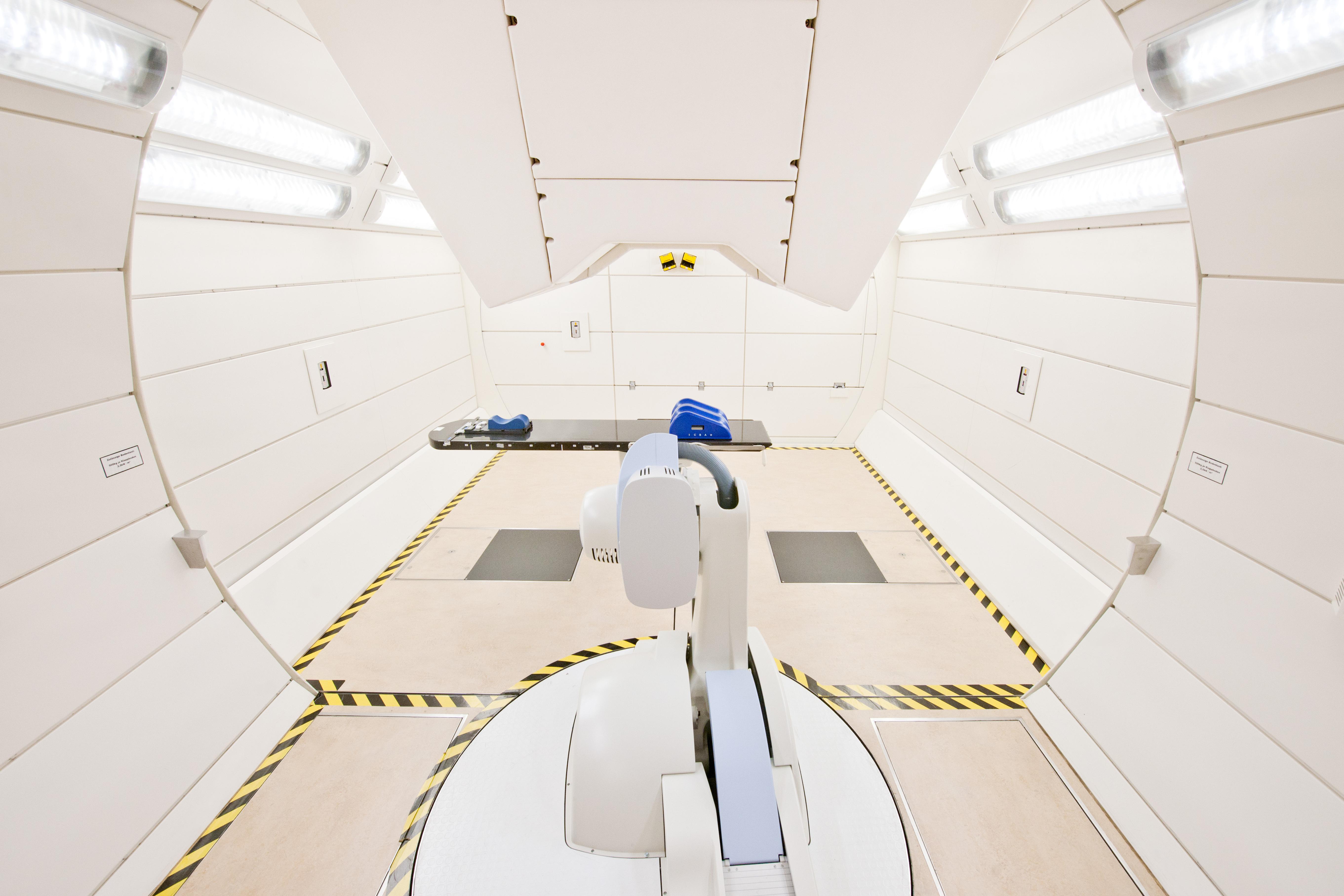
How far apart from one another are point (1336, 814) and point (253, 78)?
549 centimetres

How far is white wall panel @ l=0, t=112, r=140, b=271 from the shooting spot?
70.8 inches

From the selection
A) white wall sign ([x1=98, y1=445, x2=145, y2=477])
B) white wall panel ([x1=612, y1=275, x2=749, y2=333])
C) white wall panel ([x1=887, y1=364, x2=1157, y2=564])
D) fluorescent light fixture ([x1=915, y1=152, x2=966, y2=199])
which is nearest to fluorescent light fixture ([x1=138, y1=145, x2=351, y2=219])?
white wall sign ([x1=98, y1=445, x2=145, y2=477])

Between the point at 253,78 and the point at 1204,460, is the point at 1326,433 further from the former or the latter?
the point at 253,78

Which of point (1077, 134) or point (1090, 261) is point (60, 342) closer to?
point (1077, 134)

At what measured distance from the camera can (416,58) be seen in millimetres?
1454

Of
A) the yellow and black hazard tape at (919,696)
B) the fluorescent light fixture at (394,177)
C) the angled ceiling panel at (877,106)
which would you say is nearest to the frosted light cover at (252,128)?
the fluorescent light fixture at (394,177)

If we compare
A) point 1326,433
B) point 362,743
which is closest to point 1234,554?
point 1326,433

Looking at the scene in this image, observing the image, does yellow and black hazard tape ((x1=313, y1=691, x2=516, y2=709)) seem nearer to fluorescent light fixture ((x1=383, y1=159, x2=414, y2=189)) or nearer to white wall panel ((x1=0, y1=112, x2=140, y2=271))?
white wall panel ((x1=0, y1=112, x2=140, y2=271))

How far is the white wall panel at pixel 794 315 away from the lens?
6.87 metres

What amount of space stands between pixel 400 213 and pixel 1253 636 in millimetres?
6508

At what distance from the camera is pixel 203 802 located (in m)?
2.57

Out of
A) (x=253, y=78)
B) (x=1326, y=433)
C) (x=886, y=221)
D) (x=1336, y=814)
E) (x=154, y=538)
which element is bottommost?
(x=1336, y=814)

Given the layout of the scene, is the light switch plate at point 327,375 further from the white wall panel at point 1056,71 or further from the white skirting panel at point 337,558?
the white wall panel at point 1056,71

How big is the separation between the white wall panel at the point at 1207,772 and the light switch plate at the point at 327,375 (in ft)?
18.2
